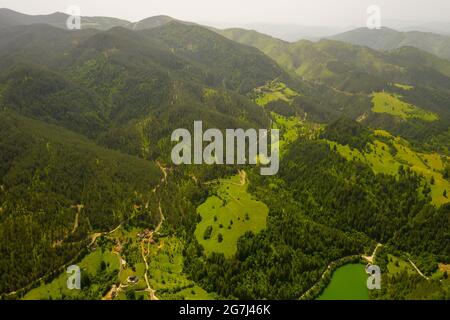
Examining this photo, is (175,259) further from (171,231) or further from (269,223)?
(269,223)

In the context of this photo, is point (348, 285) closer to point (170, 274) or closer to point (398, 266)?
point (398, 266)

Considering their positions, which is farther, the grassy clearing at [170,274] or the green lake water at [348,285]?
the green lake water at [348,285]

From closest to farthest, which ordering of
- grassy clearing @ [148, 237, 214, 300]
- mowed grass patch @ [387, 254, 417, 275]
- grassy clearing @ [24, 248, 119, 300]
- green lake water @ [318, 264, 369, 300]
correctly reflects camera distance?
1. grassy clearing @ [24, 248, 119, 300]
2. grassy clearing @ [148, 237, 214, 300]
3. green lake water @ [318, 264, 369, 300]
4. mowed grass patch @ [387, 254, 417, 275]

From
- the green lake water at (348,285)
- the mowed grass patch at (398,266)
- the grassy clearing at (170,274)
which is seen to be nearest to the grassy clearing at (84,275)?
the grassy clearing at (170,274)

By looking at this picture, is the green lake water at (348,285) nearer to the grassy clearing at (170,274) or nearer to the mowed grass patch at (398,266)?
the mowed grass patch at (398,266)

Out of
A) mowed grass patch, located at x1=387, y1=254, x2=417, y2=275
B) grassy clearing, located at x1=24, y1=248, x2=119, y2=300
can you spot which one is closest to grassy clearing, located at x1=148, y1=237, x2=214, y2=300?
grassy clearing, located at x1=24, y1=248, x2=119, y2=300

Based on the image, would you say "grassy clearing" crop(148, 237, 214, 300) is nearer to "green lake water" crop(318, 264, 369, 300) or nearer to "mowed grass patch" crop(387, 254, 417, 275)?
"green lake water" crop(318, 264, 369, 300)

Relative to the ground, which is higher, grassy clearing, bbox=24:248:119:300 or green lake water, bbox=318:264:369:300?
grassy clearing, bbox=24:248:119:300
